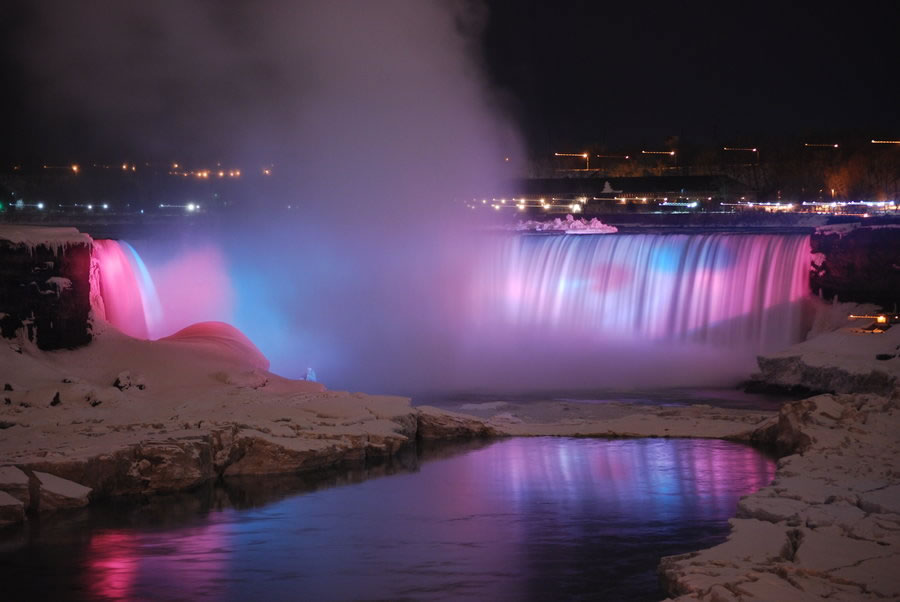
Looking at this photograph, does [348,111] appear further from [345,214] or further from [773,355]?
[773,355]

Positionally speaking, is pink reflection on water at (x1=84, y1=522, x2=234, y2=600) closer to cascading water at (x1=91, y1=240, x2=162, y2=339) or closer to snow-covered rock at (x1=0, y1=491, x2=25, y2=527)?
snow-covered rock at (x1=0, y1=491, x2=25, y2=527)

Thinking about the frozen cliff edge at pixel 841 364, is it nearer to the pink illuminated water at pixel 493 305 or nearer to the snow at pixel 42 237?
the pink illuminated water at pixel 493 305

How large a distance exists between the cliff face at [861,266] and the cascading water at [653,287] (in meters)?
0.99

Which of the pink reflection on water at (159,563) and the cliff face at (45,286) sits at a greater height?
the cliff face at (45,286)

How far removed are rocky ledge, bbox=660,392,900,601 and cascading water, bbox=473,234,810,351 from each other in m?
11.9

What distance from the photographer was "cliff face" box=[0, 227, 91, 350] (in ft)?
59.7

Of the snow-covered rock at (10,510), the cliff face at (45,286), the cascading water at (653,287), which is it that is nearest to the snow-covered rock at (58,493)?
the snow-covered rock at (10,510)

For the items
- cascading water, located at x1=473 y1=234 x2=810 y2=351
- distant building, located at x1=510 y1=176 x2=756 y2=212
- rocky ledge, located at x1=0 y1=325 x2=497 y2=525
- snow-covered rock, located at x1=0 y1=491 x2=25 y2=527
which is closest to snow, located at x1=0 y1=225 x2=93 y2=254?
rocky ledge, located at x1=0 y1=325 x2=497 y2=525

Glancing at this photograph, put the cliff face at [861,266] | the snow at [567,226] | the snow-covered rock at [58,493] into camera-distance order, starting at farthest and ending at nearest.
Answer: the snow at [567,226] → the cliff face at [861,266] → the snow-covered rock at [58,493]

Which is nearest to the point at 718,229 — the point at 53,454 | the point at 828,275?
the point at 828,275

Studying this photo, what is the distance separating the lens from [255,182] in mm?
38125

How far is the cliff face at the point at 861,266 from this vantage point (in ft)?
78.9

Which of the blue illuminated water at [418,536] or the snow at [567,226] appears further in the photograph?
the snow at [567,226]

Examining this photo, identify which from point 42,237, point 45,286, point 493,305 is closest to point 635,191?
point 493,305
